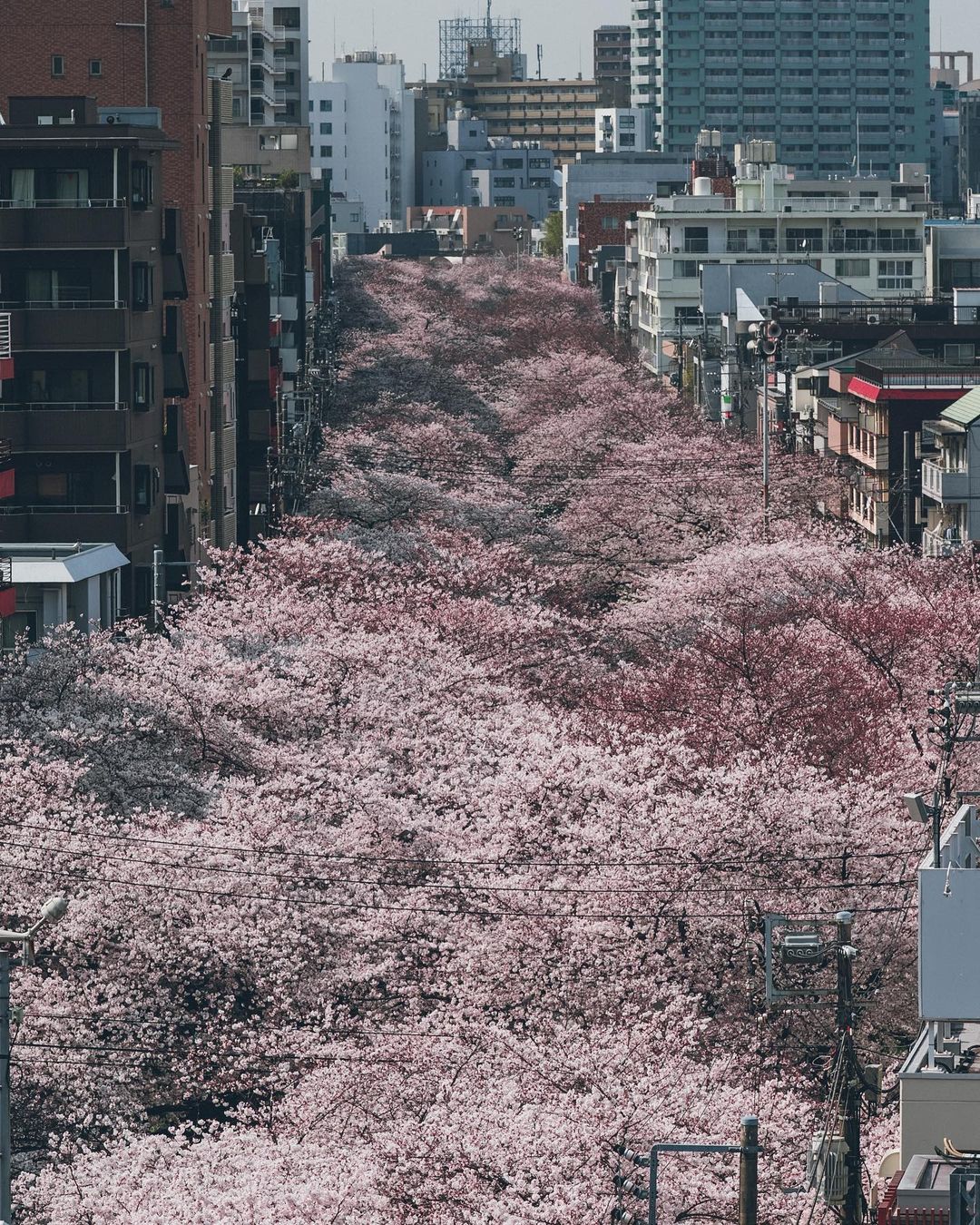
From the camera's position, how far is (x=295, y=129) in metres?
140

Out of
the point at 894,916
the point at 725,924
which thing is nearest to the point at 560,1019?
the point at 725,924

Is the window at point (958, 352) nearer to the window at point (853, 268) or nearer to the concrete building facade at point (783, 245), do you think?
the concrete building facade at point (783, 245)

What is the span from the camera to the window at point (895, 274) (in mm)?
117188

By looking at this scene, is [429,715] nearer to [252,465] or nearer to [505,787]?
[505,787]

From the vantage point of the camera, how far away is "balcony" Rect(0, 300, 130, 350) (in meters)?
52.0

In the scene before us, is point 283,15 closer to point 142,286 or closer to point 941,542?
point 941,542

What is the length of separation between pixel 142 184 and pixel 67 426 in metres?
6.21

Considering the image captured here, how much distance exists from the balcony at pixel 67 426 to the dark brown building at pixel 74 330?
0.07 feet

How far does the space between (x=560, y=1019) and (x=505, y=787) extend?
6.82 m

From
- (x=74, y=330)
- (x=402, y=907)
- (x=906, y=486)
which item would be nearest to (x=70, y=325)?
(x=74, y=330)

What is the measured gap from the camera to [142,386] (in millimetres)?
54531

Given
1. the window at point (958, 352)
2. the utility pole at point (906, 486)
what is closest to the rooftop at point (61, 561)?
the utility pole at point (906, 486)

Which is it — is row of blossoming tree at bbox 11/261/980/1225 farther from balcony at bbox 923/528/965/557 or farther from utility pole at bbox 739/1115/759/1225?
balcony at bbox 923/528/965/557

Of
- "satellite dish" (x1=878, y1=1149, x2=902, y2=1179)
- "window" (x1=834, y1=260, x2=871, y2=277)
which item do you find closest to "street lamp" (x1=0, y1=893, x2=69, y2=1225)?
"satellite dish" (x1=878, y1=1149, x2=902, y2=1179)
